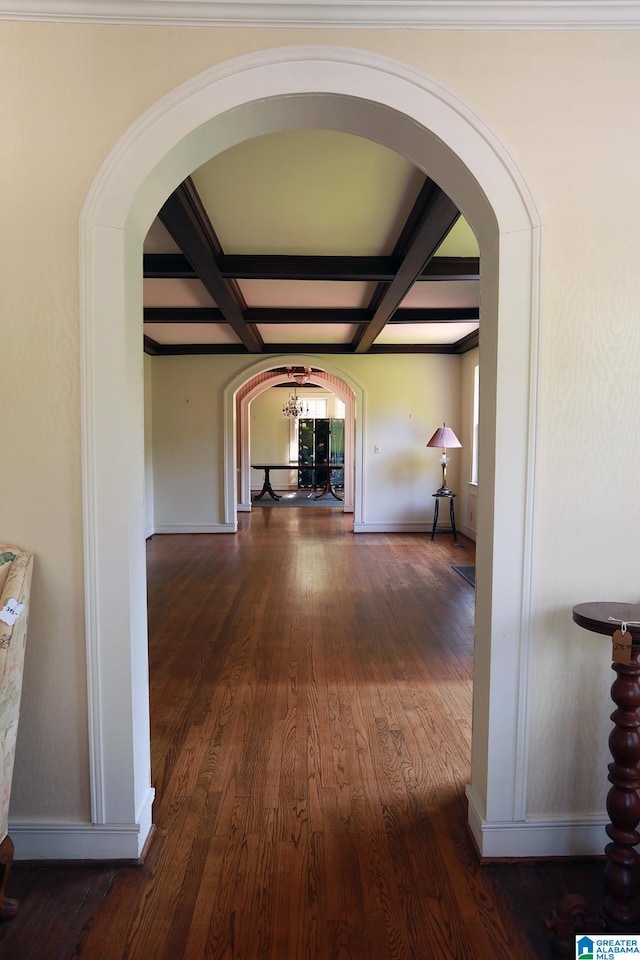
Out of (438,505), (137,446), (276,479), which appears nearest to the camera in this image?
(137,446)

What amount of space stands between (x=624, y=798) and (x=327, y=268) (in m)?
3.86

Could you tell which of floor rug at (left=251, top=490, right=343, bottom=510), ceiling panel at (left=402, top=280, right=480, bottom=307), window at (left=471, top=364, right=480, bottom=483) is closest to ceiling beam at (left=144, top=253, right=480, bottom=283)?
ceiling panel at (left=402, top=280, right=480, bottom=307)

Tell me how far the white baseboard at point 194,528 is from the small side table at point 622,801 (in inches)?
280

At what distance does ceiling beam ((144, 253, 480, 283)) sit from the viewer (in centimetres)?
420

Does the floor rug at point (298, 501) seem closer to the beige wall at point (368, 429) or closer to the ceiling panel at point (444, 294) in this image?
the beige wall at point (368, 429)

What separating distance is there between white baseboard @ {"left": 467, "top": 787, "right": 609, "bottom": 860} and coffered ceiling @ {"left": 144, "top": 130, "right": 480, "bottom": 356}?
2.83 m

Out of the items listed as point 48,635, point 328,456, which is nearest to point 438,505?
point 328,456

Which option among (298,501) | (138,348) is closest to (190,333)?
(138,348)

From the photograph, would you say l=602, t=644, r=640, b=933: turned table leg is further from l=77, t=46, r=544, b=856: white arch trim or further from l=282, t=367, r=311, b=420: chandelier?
l=282, t=367, r=311, b=420: chandelier

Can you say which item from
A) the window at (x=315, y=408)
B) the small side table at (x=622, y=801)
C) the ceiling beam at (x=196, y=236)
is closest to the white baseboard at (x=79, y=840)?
the small side table at (x=622, y=801)

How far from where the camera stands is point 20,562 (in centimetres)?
177

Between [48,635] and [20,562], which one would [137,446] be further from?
[48,635]

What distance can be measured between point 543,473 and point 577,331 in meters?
0.49

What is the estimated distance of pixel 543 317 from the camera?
1818 mm
